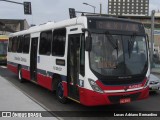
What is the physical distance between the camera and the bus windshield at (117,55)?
9.34 meters

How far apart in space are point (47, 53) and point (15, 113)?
151 inches

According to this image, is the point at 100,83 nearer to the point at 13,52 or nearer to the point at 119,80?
the point at 119,80

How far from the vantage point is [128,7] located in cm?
7750

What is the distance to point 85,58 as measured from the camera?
30.7 feet

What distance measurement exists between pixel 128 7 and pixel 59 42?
223 ft

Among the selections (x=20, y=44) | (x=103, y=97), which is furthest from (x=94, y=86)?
(x=20, y=44)

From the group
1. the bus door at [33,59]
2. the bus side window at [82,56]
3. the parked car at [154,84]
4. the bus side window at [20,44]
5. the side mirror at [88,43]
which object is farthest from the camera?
the bus side window at [20,44]

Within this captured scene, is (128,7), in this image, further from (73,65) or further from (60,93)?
(73,65)

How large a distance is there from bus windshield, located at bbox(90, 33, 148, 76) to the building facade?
55.4 m

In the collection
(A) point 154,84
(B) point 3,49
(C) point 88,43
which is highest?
(C) point 88,43

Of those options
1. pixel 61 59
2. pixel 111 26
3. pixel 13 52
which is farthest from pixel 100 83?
pixel 13 52

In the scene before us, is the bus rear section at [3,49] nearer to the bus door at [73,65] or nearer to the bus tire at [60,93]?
the bus tire at [60,93]

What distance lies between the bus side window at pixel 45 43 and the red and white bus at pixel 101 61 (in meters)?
1.02

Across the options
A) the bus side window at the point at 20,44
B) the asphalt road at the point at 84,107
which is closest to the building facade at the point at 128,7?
the bus side window at the point at 20,44
